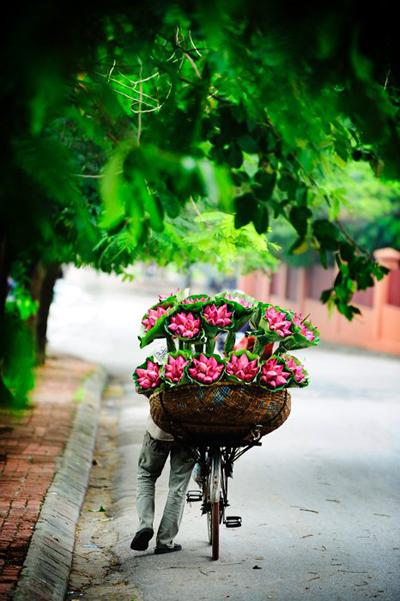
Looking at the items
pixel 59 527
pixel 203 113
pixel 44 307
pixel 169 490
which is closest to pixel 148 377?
pixel 169 490

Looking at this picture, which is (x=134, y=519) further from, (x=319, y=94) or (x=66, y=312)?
(x=66, y=312)

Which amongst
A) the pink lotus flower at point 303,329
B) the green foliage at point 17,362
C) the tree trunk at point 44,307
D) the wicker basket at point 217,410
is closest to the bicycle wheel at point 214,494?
the wicker basket at point 217,410

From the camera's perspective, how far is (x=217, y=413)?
21.3 feet

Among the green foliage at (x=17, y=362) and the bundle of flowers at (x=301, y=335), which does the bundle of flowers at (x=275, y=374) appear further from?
the green foliage at (x=17, y=362)

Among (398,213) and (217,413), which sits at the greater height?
(398,213)

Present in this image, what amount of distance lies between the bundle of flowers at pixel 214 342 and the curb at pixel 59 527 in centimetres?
131

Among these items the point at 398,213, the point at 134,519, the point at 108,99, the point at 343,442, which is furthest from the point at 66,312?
the point at 108,99

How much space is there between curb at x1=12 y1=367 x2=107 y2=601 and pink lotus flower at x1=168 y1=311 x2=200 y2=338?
1755 millimetres

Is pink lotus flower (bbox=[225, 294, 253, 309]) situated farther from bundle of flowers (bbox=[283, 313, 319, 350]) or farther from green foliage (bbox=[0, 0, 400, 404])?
green foliage (bbox=[0, 0, 400, 404])

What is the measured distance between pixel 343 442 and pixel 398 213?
22.2 metres

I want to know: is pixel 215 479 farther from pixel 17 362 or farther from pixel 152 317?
pixel 17 362

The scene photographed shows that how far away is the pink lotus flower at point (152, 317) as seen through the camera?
696cm

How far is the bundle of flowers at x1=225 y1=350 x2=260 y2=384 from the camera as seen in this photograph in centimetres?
649

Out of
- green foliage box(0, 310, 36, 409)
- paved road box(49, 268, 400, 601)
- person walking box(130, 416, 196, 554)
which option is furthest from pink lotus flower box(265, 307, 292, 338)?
green foliage box(0, 310, 36, 409)
